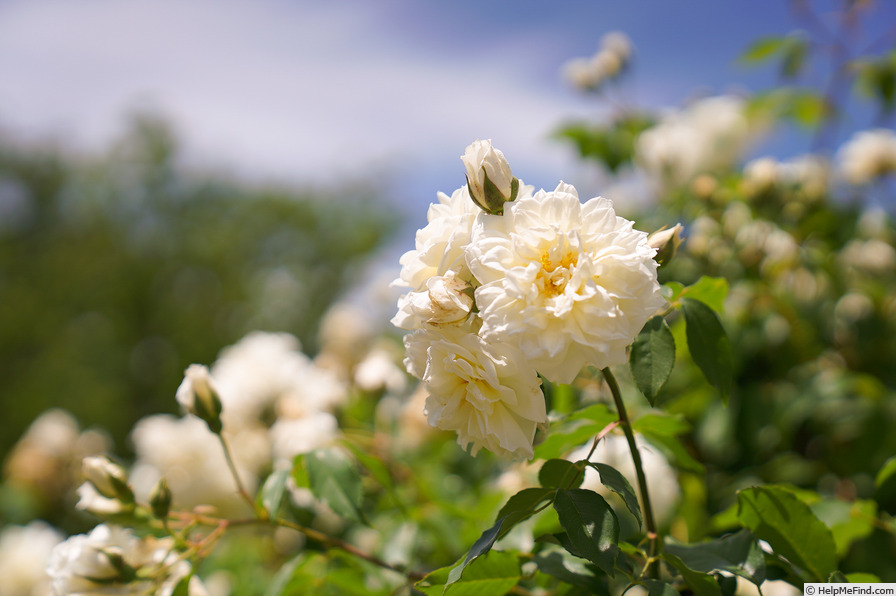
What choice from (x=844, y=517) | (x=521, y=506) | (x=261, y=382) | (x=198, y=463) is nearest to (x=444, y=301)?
(x=521, y=506)

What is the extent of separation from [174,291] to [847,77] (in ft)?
44.8

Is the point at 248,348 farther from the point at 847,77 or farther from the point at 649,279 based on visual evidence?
the point at 847,77

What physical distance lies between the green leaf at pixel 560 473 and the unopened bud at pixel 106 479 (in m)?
0.59

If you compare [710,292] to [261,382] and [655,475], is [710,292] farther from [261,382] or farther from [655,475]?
[261,382]

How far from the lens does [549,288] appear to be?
0.57 meters

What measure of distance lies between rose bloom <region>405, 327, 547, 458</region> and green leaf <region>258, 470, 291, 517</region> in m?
0.33

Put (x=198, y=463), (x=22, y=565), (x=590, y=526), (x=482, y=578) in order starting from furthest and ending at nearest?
(x=22, y=565), (x=198, y=463), (x=482, y=578), (x=590, y=526)

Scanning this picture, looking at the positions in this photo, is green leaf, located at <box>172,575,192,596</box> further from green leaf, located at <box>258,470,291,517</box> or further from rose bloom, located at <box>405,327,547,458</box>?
rose bloom, located at <box>405,327,547,458</box>

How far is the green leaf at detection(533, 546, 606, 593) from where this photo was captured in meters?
0.65

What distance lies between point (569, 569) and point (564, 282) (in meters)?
0.34

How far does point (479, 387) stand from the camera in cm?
58

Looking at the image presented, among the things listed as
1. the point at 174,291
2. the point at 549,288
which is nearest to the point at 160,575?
the point at 549,288

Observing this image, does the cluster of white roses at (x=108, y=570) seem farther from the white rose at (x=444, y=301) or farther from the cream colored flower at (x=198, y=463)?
the cream colored flower at (x=198, y=463)

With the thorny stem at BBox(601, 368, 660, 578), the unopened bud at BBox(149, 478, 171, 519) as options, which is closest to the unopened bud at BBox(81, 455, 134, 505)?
the unopened bud at BBox(149, 478, 171, 519)
